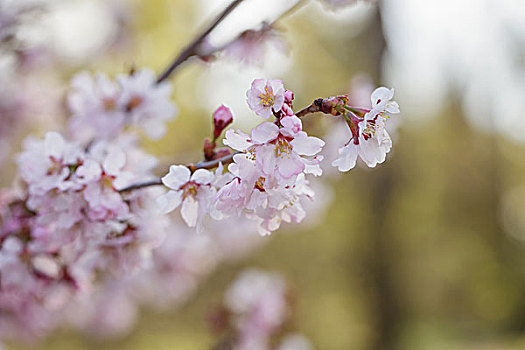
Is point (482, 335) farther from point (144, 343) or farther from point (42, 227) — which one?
point (42, 227)

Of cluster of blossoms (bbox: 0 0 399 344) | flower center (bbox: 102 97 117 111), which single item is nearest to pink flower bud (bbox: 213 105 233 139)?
cluster of blossoms (bbox: 0 0 399 344)

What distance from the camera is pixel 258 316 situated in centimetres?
153

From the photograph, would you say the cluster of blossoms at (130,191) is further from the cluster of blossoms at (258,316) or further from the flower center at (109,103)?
the cluster of blossoms at (258,316)

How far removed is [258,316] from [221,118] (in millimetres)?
920

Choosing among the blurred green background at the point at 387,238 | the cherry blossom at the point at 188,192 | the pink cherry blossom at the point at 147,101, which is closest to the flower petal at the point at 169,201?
the cherry blossom at the point at 188,192

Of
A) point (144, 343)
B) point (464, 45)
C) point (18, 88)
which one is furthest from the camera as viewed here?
point (144, 343)

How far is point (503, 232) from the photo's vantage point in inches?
429

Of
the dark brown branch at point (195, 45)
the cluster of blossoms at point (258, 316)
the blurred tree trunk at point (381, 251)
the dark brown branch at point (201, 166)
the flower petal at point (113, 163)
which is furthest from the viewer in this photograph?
the blurred tree trunk at point (381, 251)

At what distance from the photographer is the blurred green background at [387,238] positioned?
532cm

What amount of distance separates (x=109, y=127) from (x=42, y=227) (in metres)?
0.29

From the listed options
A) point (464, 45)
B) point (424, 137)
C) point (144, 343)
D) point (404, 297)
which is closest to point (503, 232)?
point (424, 137)

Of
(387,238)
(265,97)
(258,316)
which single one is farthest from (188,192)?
(387,238)

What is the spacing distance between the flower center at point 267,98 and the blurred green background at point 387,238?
431 cm

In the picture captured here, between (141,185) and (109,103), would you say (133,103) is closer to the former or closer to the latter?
(109,103)
